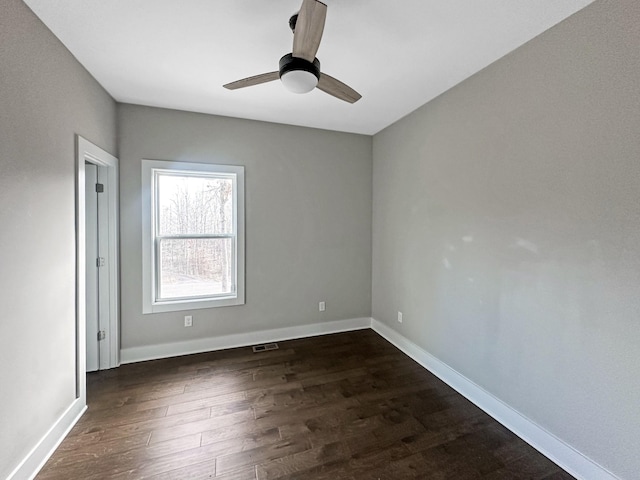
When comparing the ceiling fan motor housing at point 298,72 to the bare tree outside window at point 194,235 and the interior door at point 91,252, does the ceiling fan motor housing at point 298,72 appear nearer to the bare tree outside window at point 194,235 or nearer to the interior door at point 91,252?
the bare tree outside window at point 194,235

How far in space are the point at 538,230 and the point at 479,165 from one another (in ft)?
2.32

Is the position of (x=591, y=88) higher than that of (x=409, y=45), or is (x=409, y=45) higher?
(x=409, y=45)

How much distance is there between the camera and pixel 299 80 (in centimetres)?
165

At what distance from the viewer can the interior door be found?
262 centimetres

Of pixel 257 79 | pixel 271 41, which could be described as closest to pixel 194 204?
pixel 257 79

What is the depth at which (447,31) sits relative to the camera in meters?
1.78

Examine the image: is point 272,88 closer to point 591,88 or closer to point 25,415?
point 591,88

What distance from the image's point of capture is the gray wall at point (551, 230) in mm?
1442

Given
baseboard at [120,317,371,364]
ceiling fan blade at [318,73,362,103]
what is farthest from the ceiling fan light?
baseboard at [120,317,371,364]

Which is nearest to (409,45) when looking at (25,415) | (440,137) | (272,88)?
(440,137)

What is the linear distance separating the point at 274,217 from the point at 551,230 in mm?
2632

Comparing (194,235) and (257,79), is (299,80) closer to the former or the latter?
(257,79)

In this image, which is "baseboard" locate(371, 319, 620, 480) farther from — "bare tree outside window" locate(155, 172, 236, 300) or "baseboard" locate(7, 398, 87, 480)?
"baseboard" locate(7, 398, 87, 480)

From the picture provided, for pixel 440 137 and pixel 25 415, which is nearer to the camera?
pixel 25 415
